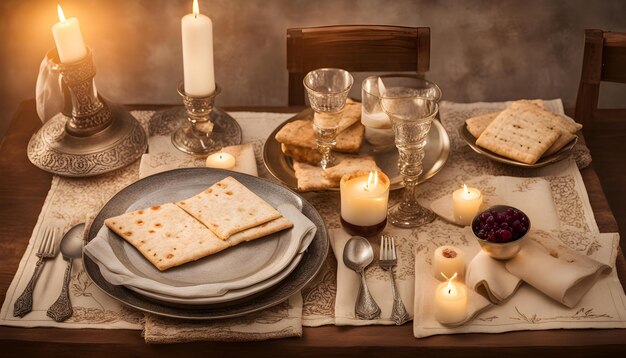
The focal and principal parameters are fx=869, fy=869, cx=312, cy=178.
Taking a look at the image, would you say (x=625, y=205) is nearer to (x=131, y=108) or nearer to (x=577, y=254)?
(x=577, y=254)

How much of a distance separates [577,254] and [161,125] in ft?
3.79

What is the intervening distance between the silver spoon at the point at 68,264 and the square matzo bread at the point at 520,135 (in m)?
0.99

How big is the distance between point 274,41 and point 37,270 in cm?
214

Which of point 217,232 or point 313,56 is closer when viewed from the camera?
point 217,232

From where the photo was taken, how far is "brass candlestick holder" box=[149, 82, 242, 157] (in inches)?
87.1

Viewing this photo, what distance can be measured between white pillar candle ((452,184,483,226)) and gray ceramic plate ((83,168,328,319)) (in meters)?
0.31

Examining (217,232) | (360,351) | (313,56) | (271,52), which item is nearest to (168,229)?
(217,232)

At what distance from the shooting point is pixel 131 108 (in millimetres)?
2469

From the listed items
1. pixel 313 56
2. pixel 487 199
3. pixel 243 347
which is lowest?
pixel 243 347

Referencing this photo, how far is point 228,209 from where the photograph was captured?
188 centimetres

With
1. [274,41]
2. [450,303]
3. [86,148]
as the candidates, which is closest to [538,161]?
[450,303]

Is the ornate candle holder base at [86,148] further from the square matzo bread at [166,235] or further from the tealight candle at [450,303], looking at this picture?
the tealight candle at [450,303]

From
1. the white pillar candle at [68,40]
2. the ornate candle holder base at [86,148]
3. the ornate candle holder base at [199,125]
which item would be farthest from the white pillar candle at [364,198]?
the white pillar candle at [68,40]

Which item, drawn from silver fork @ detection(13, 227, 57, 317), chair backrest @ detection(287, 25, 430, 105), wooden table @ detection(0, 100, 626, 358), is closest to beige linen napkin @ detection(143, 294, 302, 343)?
wooden table @ detection(0, 100, 626, 358)
